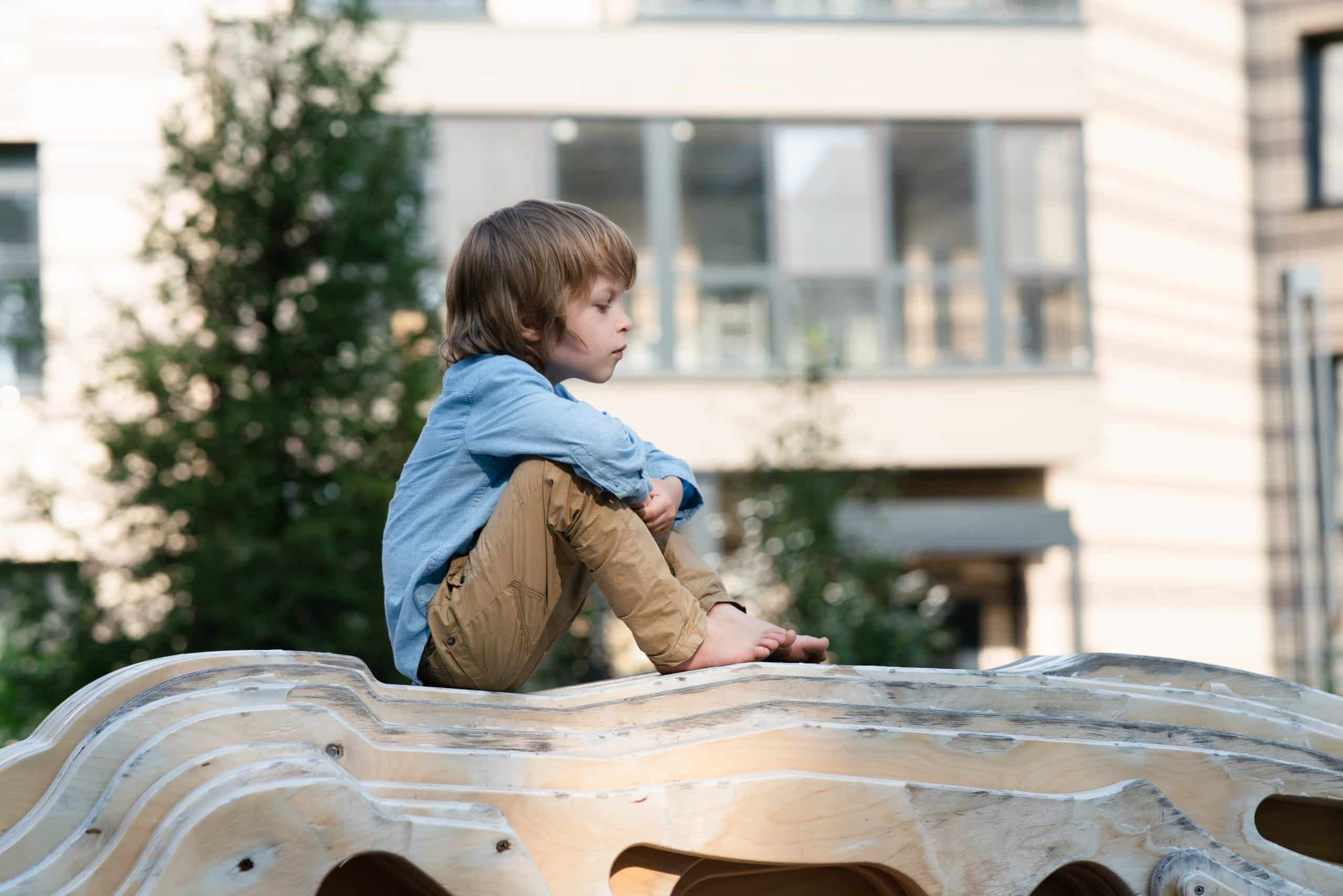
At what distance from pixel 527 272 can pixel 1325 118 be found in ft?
44.2

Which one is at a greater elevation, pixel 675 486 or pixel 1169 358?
pixel 1169 358

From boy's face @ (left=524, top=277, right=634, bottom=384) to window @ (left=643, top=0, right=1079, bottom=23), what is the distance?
31.6ft

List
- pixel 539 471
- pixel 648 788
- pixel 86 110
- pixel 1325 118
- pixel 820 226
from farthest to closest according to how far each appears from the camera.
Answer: pixel 1325 118 < pixel 820 226 < pixel 86 110 < pixel 539 471 < pixel 648 788

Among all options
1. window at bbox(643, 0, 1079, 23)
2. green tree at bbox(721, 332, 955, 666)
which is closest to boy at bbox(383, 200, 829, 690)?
green tree at bbox(721, 332, 955, 666)

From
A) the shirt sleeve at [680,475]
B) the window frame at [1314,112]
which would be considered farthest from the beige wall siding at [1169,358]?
the shirt sleeve at [680,475]

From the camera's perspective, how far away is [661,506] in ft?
8.17

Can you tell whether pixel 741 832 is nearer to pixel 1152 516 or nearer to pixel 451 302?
pixel 451 302

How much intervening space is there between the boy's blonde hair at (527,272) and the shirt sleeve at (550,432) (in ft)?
0.42

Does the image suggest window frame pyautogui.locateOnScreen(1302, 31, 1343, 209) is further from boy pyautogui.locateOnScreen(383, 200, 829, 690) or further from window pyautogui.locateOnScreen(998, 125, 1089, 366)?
boy pyautogui.locateOnScreen(383, 200, 829, 690)

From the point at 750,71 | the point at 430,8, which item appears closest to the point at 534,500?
the point at 430,8

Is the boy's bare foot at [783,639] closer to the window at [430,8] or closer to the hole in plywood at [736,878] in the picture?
the hole in plywood at [736,878]

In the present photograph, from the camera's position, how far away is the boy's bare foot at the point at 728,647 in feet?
7.63

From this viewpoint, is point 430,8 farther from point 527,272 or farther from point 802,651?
point 802,651

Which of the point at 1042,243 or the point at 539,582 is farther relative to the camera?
the point at 1042,243
